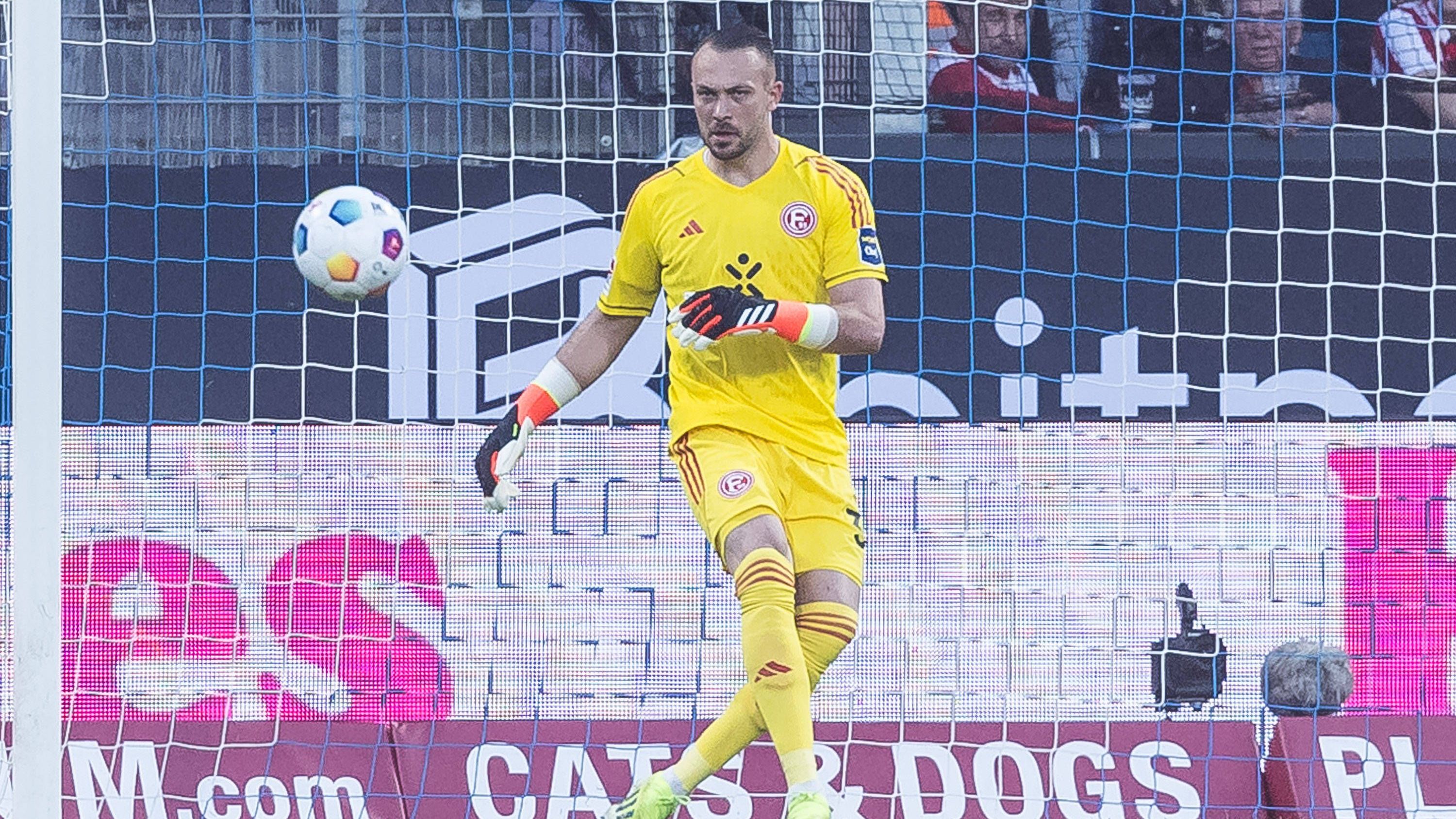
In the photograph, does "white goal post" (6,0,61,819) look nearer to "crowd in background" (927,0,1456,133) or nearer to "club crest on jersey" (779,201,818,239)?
"club crest on jersey" (779,201,818,239)

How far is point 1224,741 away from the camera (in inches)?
211

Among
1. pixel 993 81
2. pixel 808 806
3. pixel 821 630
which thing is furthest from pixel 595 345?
pixel 993 81

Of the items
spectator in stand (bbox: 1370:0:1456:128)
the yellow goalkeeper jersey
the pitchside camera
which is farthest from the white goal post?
spectator in stand (bbox: 1370:0:1456:128)

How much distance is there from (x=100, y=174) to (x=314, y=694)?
1.77m

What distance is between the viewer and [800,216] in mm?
4402

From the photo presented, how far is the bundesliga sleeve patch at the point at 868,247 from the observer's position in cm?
441

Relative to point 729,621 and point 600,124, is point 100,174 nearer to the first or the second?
point 600,124

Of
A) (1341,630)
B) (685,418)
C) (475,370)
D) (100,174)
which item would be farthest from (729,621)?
(100,174)

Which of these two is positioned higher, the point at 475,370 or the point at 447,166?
the point at 447,166

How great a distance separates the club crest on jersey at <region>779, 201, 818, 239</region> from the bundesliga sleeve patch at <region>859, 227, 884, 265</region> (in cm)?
12

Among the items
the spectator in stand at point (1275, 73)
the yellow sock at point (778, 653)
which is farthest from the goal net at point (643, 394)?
the yellow sock at point (778, 653)

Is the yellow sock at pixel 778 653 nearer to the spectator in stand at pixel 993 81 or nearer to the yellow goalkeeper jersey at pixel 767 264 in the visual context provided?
the yellow goalkeeper jersey at pixel 767 264

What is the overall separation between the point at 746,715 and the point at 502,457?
0.83m

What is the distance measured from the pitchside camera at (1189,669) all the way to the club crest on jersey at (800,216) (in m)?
2.07
